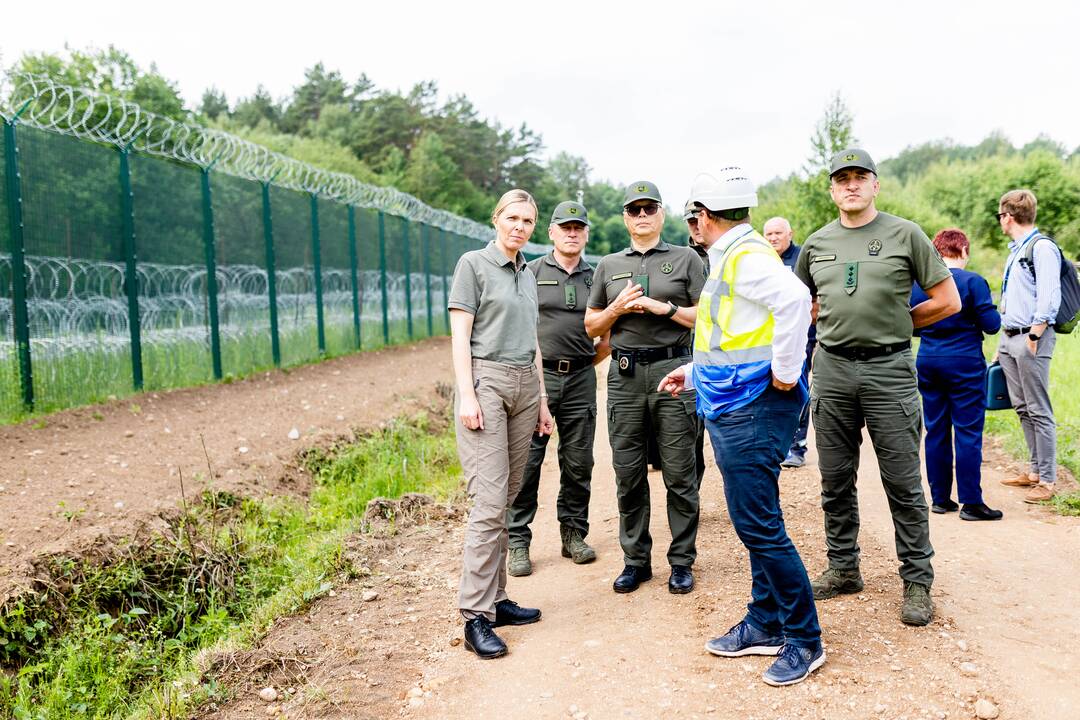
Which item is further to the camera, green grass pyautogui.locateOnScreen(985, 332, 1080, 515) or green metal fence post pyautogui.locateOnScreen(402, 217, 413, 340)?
green metal fence post pyautogui.locateOnScreen(402, 217, 413, 340)

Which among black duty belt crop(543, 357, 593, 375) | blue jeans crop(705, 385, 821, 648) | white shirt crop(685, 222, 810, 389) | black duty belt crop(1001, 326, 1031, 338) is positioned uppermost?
→ white shirt crop(685, 222, 810, 389)

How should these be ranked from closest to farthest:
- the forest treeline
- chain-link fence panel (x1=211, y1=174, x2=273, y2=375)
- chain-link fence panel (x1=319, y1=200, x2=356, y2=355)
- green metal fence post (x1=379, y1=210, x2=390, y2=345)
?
chain-link fence panel (x1=211, y1=174, x2=273, y2=375) < chain-link fence panel (x1=319, y1=200, x2=356, y2=355) < green metal fence post (x1=379, y1=210, x2=390, y2=345) < the forest treeline

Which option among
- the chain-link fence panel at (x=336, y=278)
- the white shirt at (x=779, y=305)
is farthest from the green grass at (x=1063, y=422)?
the chain-link fence panel at (x=336, y=278)

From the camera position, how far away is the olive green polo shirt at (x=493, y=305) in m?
3.91

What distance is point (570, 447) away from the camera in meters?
5.07

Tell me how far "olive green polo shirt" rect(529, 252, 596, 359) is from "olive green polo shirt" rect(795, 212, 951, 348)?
1484 millimetres

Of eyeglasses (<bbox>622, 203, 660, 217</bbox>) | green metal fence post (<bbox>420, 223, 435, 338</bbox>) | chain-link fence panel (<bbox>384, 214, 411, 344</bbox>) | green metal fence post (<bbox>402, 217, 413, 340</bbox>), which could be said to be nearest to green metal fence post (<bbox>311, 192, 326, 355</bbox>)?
chain-link fence panel (<bbox>384, 214, 411, 344</bbox>)

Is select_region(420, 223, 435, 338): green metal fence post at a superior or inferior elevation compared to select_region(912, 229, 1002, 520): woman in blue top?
superior

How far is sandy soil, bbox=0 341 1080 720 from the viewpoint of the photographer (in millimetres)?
3307

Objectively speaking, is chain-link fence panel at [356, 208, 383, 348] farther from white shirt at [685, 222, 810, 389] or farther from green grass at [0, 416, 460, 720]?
white shirt at [685, 222, 810, 389]

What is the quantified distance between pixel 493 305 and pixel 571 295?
4.42ft

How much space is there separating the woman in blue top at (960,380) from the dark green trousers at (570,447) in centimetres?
222

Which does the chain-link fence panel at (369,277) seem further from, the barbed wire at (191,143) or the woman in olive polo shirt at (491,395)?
the woman in olive polo shirt at (491,395)

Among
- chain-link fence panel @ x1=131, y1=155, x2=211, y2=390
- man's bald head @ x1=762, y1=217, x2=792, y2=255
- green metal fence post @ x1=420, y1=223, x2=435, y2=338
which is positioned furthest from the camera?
green metal fence post @ x1=420, y1=223, x2=435, y2=338
